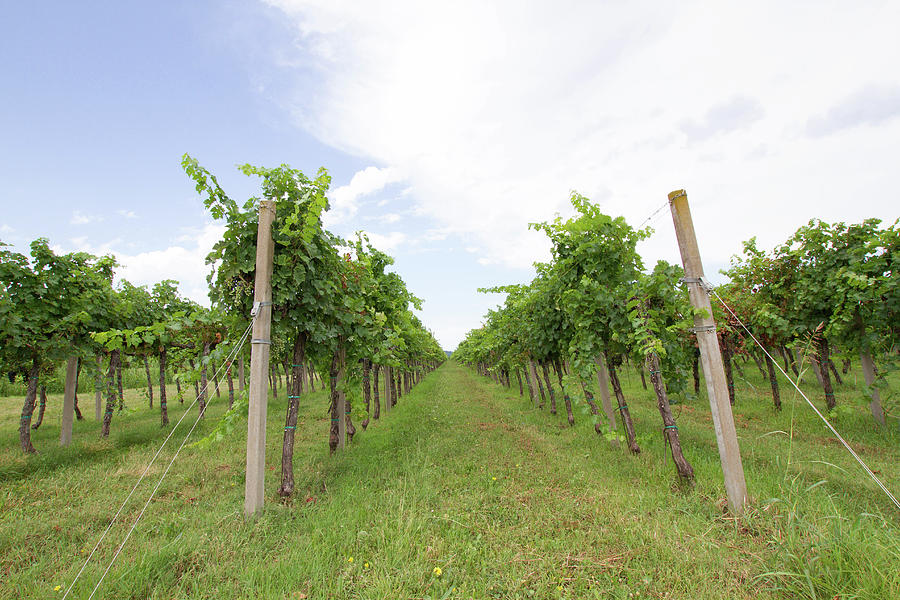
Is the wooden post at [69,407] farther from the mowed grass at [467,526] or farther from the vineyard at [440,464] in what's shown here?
the mowed grass at [467,526]

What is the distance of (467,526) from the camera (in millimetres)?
3967

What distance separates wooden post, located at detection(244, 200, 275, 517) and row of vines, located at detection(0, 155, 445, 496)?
9.1 inches

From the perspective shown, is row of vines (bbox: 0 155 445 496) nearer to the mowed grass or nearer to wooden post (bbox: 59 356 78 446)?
wooden post (bbox: 59 356 78 446)

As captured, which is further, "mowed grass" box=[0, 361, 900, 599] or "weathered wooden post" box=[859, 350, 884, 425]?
"weathered wooden post" box=[859, 350, 884, 425]

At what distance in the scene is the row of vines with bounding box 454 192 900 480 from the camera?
18.1ft

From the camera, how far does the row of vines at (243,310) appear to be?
4922 millimetres

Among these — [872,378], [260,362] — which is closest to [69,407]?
[260,362]

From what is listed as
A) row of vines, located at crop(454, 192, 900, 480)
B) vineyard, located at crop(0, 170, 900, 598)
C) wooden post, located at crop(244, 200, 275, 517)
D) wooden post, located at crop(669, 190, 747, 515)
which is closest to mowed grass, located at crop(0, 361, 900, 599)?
vineyard, located at crop(0, 170, 900, 598)

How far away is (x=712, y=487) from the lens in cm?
489

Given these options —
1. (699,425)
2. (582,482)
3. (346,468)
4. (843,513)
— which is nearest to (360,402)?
(346,468)

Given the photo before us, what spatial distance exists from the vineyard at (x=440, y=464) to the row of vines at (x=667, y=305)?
0.06 meters

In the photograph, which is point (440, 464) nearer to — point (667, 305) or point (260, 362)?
point (260, 362)

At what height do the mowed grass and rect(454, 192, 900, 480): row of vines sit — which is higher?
rect(454, 192, 900, 480): row of vines

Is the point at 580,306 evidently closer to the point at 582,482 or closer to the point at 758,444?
the point at 582,482
